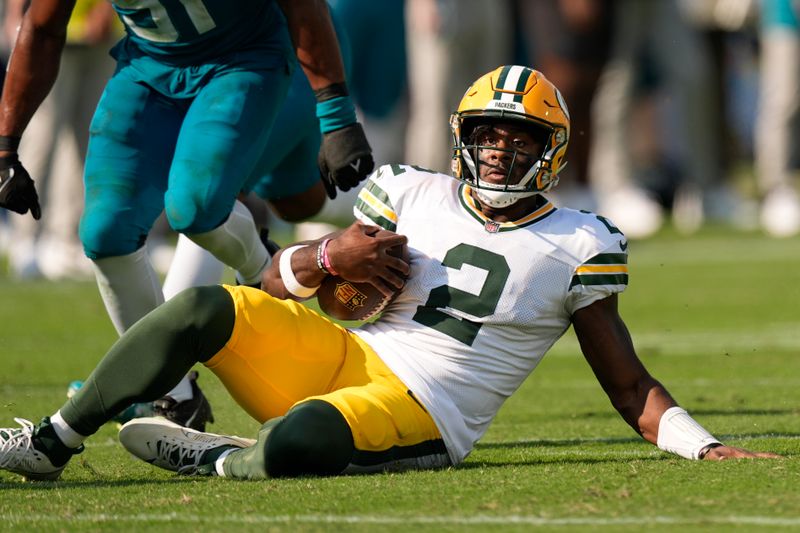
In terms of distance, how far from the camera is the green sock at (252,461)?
408cm

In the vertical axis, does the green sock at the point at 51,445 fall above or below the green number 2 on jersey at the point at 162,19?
below

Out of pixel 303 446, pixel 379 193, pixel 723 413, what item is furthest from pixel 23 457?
pixel 723 413

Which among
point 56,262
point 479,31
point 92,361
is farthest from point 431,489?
point 479,31

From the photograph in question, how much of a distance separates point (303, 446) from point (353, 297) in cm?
48

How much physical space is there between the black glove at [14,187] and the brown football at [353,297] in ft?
3.88

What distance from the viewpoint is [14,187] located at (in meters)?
5.02

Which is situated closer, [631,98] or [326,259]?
[326,259]

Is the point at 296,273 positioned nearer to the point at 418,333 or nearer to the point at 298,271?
the point at 298,271

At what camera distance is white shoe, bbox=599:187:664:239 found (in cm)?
1368

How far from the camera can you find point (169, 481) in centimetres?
416

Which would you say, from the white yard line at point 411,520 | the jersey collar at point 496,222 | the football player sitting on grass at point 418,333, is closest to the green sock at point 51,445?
the football player sitting on grass at point 418,333

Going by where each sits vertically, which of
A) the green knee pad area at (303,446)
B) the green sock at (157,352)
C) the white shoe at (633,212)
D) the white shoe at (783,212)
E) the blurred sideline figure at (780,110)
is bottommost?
the white shoe at (633,212)

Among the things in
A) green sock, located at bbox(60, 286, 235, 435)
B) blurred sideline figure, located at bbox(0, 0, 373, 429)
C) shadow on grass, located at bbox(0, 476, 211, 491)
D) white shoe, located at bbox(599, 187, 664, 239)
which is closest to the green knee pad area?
shadow on grass, located at bbox(0, 476, 211, 491)

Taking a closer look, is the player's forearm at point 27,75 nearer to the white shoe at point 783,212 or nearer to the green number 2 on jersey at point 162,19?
the green number 2 on jersey at point 162,19
